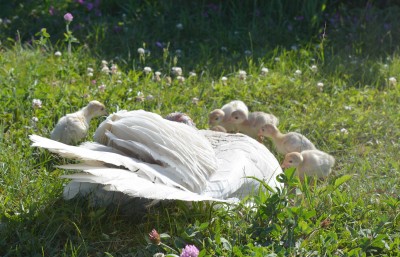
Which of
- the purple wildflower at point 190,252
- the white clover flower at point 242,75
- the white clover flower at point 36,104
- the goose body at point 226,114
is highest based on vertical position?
the purple wildflower at point 190,252

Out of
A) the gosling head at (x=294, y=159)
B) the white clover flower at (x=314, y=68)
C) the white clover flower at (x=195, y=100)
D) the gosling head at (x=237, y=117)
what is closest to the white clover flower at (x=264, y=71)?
the white clover flower at (x=314, y=68)

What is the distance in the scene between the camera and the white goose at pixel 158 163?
158 inches

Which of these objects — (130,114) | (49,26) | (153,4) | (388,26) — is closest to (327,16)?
(388,26)

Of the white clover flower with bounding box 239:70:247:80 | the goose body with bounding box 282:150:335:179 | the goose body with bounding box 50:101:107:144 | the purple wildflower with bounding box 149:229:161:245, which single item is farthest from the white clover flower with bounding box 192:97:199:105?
the purple wildflower with bounding box 149:229:161:245

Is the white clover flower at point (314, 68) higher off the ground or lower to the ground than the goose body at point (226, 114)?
lower

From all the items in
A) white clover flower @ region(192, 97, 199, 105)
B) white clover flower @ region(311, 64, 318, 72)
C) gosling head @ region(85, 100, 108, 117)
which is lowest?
white clover flower @ region(311, 64, 318, 72)

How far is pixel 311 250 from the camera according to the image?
4164 millimetres

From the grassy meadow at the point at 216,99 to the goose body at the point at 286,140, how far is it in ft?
0.92

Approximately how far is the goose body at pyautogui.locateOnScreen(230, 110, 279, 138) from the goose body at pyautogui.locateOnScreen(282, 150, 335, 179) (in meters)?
0.65

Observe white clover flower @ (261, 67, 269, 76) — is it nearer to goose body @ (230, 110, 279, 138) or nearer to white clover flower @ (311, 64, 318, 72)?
white clover flower @ (311, 64, 318, 72)

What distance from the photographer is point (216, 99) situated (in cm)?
655

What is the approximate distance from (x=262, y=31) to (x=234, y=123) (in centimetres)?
244

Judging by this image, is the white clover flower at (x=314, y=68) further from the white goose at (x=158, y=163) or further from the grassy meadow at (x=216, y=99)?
the white goose at (x=158, y=163)

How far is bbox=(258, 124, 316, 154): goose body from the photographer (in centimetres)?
562
